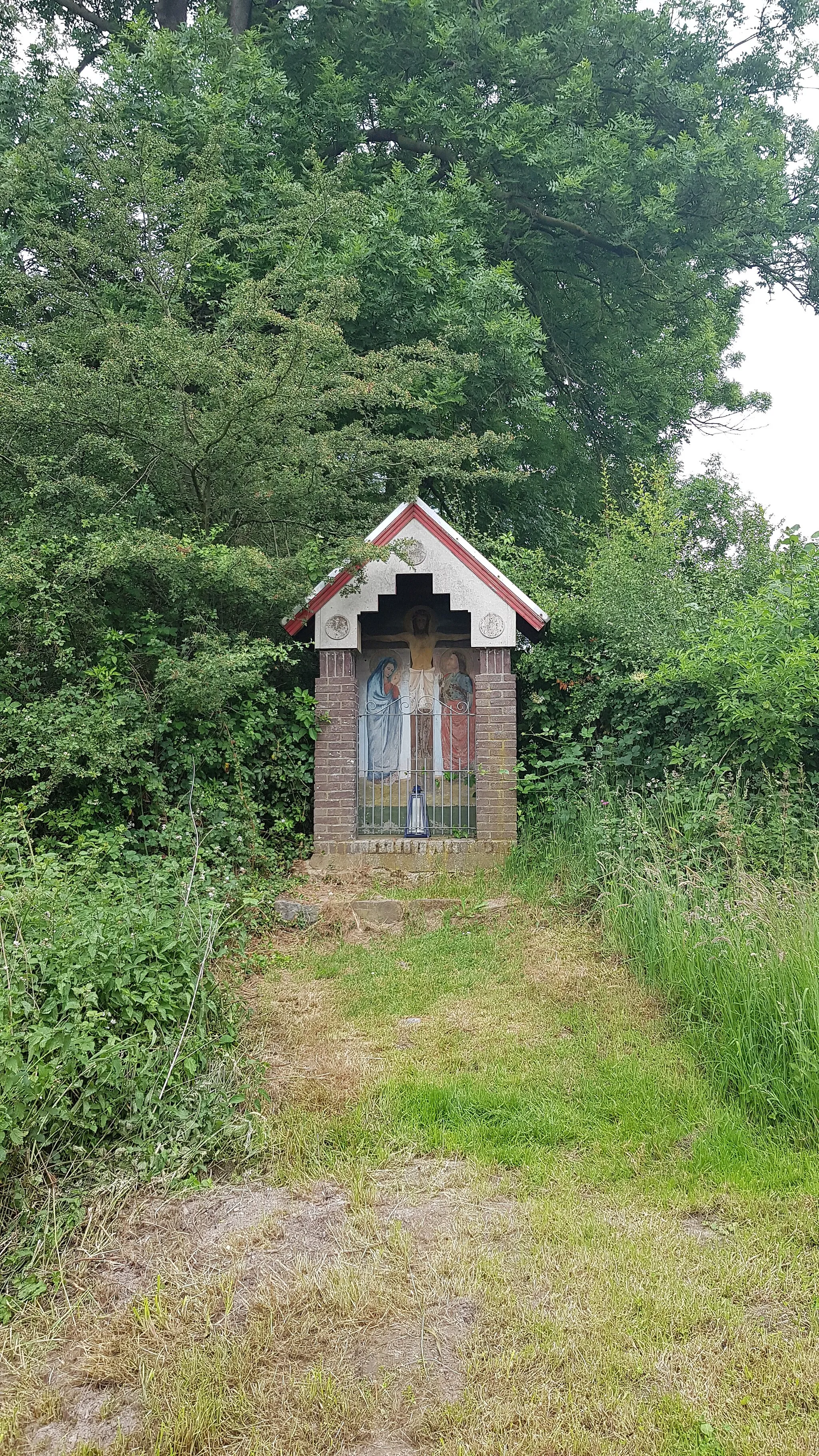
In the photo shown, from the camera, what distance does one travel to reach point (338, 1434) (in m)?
2.57

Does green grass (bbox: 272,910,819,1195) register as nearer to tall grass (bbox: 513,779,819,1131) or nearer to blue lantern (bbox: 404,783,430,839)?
tall grass (bbox: 513,779,819,1131)

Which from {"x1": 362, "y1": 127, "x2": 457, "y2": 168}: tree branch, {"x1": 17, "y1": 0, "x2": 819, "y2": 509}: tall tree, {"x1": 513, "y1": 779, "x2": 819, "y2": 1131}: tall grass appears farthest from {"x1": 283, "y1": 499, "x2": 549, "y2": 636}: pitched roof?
{"x1": 362, "y1": 127, "x2": 457, "y2": 168}: tree branch

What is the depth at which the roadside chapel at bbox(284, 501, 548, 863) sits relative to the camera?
9.31m

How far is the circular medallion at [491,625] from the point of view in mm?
9461

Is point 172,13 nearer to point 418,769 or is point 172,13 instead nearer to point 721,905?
point 418,769

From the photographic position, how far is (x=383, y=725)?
10.1 meters

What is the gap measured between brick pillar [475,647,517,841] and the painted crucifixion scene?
1.15 feet

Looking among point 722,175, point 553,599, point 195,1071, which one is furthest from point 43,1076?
point 722,175

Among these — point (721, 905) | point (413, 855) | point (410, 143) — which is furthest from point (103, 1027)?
point (410, 143)

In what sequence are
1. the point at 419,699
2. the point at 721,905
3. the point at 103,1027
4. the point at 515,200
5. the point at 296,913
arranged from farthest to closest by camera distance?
A: the point at 515,200, the point at 419,699, the point at 296,913, the point at 721,905, the point at 103,1027

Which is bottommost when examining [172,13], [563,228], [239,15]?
[563,228]

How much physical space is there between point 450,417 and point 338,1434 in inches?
460

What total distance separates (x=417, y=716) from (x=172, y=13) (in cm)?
1332

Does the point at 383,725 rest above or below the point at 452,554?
below
